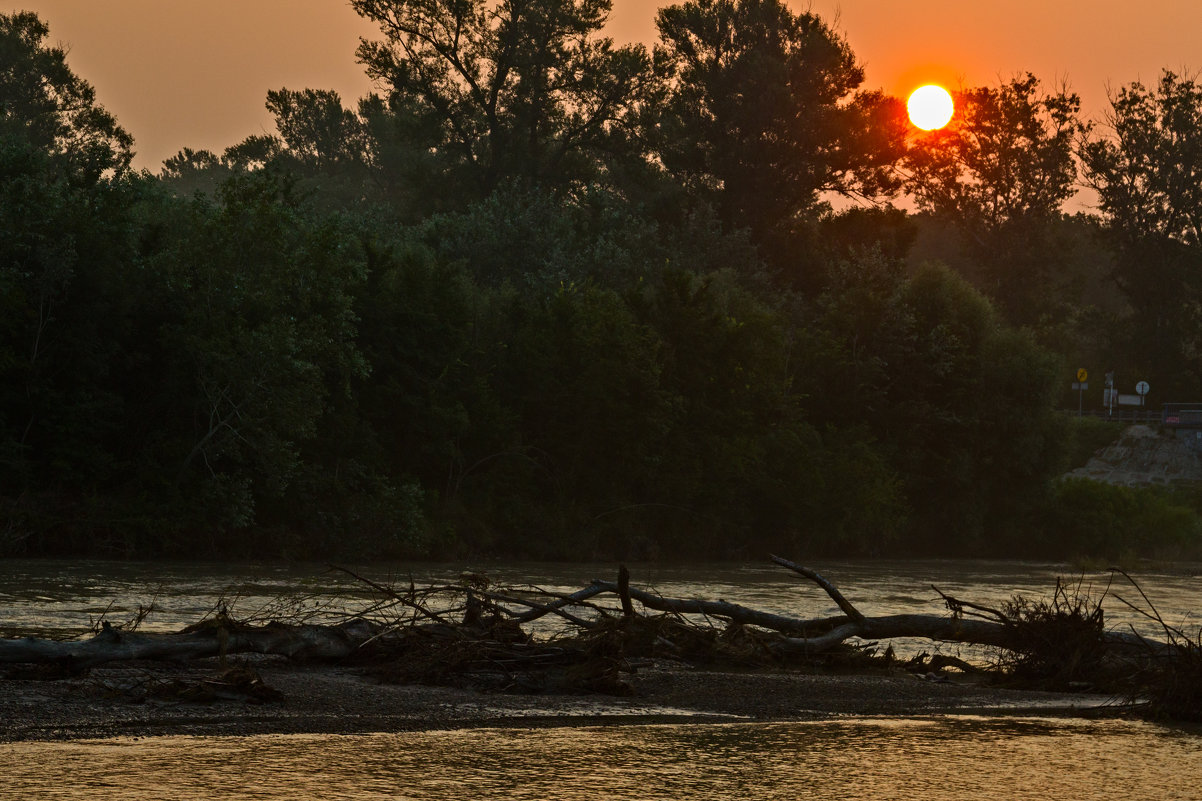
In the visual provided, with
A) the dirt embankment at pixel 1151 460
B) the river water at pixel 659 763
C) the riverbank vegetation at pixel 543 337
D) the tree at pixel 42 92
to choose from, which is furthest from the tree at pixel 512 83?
the river water at pixel 659 763

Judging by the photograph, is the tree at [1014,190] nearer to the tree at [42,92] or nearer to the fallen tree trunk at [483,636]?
the tree at [42,92]

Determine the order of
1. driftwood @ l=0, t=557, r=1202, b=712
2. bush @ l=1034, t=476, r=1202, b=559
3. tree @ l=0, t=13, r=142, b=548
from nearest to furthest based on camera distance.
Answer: driftwood @ l=0, t=557, r=1202, b=712
tree @ l=0, t=13, r=142, b=548
bush @ l=1034, t=476, r=1202, b=559

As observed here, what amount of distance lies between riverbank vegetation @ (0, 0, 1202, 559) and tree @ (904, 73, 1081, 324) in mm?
21162

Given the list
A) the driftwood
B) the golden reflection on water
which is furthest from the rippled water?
the golden reflection on water

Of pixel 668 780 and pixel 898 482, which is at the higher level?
pixel 898 482

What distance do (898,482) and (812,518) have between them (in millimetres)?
5063

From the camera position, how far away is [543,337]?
174 feet

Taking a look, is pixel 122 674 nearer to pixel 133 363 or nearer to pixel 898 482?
pixel 133 363

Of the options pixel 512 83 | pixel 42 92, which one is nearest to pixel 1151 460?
pixel 512 83

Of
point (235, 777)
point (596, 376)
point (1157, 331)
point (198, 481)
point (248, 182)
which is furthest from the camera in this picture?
point (1157, 331)

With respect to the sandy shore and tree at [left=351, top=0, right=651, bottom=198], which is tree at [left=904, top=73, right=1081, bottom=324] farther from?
the sandy shore

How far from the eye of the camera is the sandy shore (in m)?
12.9

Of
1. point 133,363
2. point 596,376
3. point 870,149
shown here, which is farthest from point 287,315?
point 870,149

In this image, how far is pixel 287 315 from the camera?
41.9 meters
